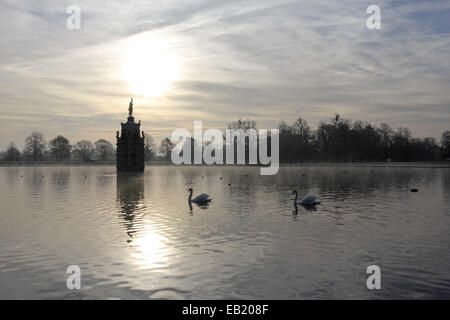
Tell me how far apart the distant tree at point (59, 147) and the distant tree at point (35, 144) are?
5572mm

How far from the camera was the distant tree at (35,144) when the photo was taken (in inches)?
6880

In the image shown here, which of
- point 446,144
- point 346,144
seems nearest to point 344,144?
point 346,144

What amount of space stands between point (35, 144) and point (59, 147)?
1131 centimetres

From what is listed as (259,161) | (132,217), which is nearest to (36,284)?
(132,217)

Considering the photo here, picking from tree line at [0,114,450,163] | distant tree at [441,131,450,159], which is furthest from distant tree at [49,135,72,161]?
distant tree at [441,131,450,159]

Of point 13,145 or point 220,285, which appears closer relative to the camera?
point 220,285

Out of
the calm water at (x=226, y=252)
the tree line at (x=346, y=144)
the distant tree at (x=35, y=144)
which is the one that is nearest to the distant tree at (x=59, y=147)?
the distant tree at (x=35, y=144)

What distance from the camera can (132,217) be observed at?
21.2 metres

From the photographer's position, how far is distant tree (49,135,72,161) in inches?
7239

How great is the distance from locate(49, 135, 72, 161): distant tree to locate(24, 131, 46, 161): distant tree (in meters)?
5.57

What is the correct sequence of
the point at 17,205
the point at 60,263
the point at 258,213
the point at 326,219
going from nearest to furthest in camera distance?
the point at 60,263 → the point at 326,219 → the point at 258,213 → the point at 17,205

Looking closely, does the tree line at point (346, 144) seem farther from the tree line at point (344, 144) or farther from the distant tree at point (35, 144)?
the distant tree at point (35, 144)

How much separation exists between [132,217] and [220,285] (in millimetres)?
12363
